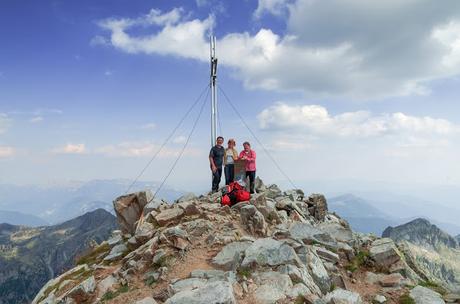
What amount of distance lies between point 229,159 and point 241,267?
43.2 feet

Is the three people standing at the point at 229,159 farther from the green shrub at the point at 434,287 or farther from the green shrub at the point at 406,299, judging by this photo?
the green shrub at the point at 406,299

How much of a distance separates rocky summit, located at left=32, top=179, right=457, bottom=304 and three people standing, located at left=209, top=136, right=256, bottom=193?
381cm

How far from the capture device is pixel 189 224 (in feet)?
64.5

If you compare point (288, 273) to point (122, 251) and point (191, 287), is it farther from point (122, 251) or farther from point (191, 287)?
point (122, 251)

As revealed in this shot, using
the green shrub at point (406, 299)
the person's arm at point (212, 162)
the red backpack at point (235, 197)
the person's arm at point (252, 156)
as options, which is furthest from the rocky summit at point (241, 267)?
the person's arm at point (252, 156)

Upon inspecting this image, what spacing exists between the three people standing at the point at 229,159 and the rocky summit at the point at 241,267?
3814mm

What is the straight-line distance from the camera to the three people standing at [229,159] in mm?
26141

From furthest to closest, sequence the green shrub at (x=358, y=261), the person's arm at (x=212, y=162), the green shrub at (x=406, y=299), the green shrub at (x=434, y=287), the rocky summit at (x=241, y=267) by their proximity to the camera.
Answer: the person's arm at (x=212, y=162) < the green shrub at (x=358, y=261) < the green shrub at (x=434, y=287) < the green shrub at (x=406, y=299) < the rocky summit at (x=241, y=267)

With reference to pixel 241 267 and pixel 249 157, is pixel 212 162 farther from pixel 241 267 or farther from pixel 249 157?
pixel 241 267

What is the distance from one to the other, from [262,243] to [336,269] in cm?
421

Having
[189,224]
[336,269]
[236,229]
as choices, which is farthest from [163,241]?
[336,269]

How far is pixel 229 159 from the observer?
27.2 metres

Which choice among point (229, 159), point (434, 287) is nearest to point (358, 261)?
point (434, 287)

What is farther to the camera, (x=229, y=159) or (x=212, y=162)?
(x=229, y=159)
